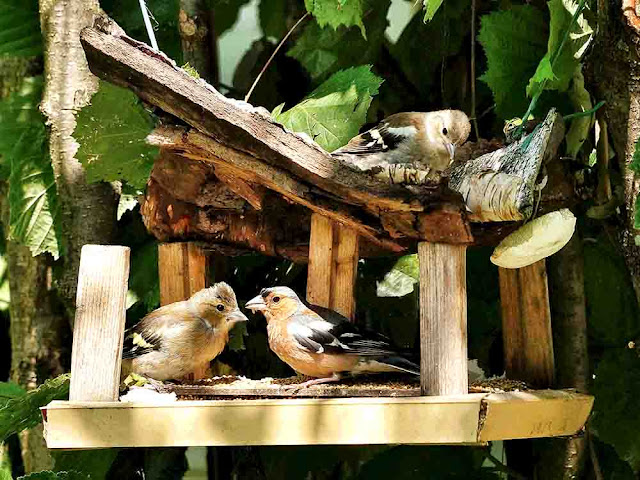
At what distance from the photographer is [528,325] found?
2.16m

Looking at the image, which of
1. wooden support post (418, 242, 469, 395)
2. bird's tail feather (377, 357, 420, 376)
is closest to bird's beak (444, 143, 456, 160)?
wooden support post (418, 242, 469, 395)

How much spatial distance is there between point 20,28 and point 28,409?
1105 millimetres

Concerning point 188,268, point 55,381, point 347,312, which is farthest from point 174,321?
point 55,381

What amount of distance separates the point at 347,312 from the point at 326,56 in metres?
0.92

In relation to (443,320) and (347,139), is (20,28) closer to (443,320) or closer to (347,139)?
(347,139)

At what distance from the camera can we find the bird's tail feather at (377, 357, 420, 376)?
6.55 ft

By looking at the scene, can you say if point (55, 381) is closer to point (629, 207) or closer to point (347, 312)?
point (347, 312)

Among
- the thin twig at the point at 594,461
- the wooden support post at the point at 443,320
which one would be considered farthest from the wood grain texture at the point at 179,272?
the thin twig at the point at 594,461

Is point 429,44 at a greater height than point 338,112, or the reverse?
point 429,44

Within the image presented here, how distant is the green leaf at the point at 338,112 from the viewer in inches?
97.0

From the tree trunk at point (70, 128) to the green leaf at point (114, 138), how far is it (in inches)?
9.9

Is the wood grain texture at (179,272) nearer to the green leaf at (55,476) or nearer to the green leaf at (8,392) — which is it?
the green leaf at (55,476)

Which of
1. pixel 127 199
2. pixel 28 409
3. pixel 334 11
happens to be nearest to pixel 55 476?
pixel 28 409

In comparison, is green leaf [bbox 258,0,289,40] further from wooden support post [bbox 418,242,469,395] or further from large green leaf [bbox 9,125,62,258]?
wooden support post [bbox 418,242,469,395]
